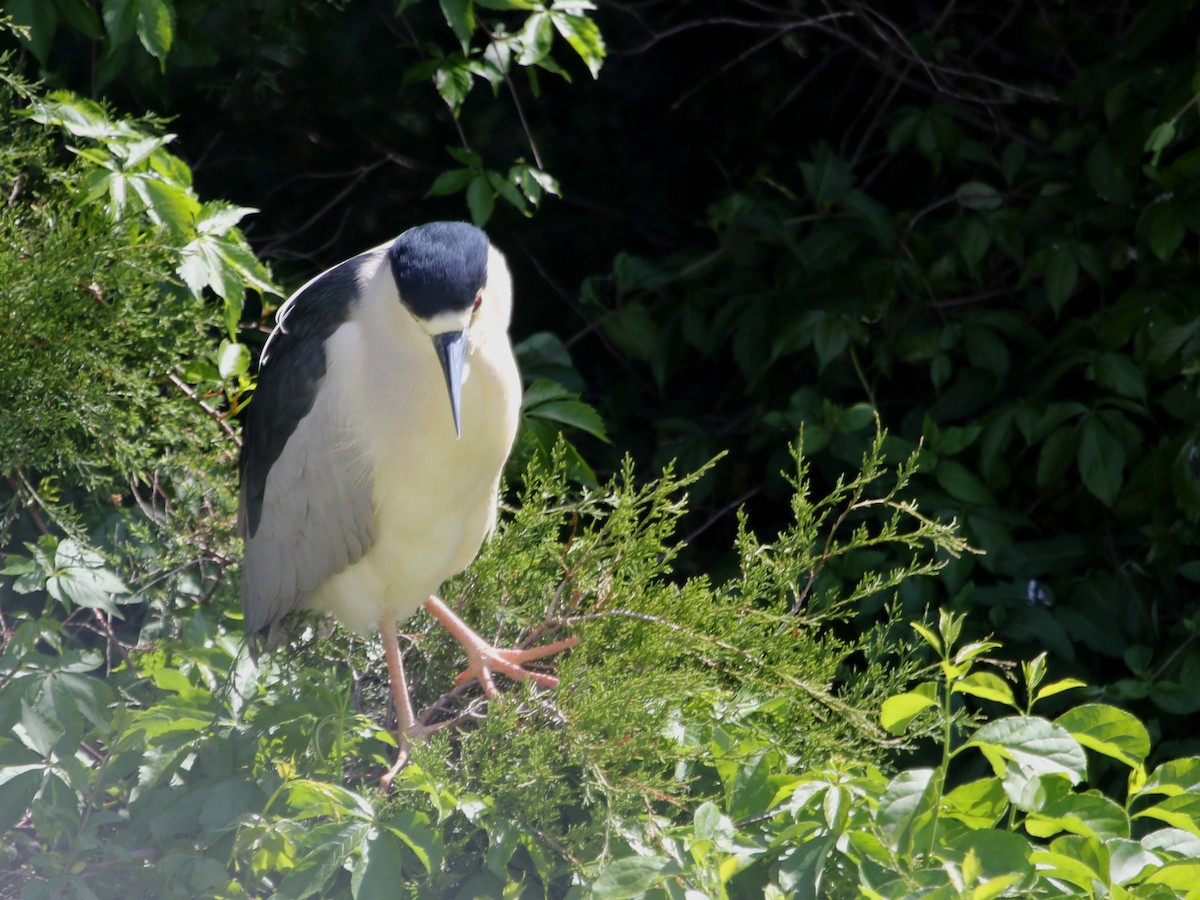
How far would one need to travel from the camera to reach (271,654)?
1905 millimetres

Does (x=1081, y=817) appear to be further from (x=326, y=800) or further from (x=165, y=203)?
(x=165, y=203)

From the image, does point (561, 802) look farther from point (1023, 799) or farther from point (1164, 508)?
point (1164, 508)

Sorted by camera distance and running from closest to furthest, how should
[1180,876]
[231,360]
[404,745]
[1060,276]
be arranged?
[1180,876] → [404,745] → [231,360] → [1060,276]

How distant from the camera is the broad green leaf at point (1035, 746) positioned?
4.32ft

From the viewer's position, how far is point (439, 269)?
1.63m

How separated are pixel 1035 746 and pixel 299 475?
1159 mm

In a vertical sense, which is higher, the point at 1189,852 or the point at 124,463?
the point at 1189,852

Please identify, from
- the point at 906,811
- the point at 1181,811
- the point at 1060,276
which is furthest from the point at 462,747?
the point at 1060,276

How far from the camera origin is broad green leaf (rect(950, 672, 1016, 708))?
4.27ft

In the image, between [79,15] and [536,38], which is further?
[536,38]

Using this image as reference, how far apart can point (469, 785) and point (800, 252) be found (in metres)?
1.47

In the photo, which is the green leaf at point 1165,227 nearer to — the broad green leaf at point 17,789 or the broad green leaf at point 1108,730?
the broad green leaf at point 1108,730

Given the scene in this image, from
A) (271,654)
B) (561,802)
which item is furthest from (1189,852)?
(271,654)

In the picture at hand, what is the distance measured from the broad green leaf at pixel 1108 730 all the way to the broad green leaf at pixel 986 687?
7 cm
